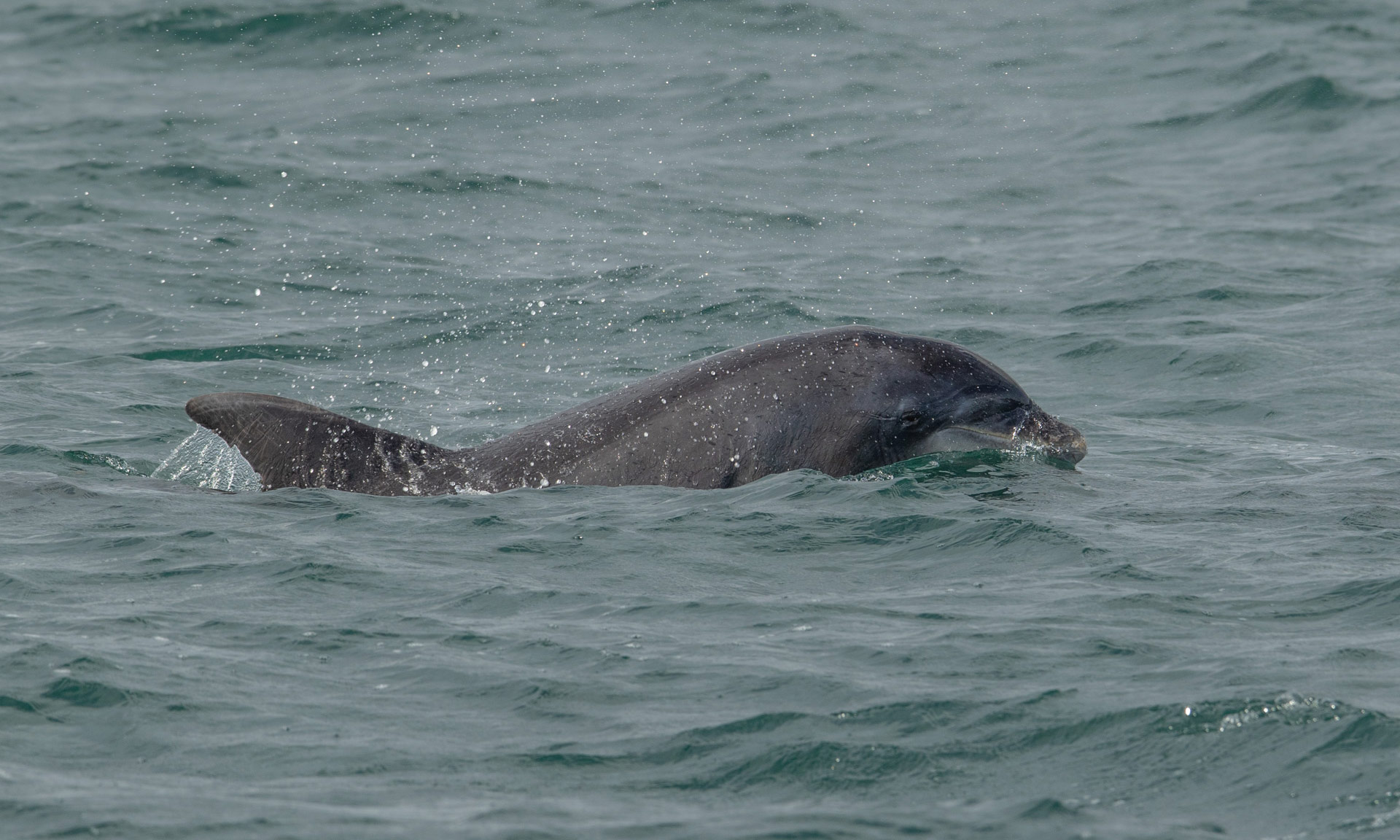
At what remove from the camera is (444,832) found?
6.58 m

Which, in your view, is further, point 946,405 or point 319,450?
point 946,405

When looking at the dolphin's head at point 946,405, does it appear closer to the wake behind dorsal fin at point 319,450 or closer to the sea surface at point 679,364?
the sea surface at point 679,364

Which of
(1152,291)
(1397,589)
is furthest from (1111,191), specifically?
(1397,589)

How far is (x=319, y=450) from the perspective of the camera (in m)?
11.1

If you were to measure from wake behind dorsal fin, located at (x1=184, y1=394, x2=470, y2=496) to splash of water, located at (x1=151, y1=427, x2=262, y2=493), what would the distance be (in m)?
0.25

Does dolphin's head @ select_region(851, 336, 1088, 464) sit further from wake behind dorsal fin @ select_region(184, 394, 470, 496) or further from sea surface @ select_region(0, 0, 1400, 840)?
wake behind dorsal fin @ select_region(184, 394, 470, 496)

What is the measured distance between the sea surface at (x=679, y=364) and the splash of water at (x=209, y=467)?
0.07m

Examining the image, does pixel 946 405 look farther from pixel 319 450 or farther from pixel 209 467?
pixel 209 467

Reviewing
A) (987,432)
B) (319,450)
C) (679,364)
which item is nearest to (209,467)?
(319,450)

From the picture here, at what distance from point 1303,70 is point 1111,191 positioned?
604cm

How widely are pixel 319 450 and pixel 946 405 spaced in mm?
3938

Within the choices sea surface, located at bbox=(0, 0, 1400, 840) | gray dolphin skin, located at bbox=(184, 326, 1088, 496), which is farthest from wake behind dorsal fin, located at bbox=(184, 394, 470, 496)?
sea surface, located at bbox=(0, 0, 1400, 840)

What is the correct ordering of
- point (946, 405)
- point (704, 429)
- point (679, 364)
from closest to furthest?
1. point (704, 429)
2. point (946, 405)
3. point (679, 364)

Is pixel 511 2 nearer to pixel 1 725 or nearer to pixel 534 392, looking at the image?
pixel 534 392
